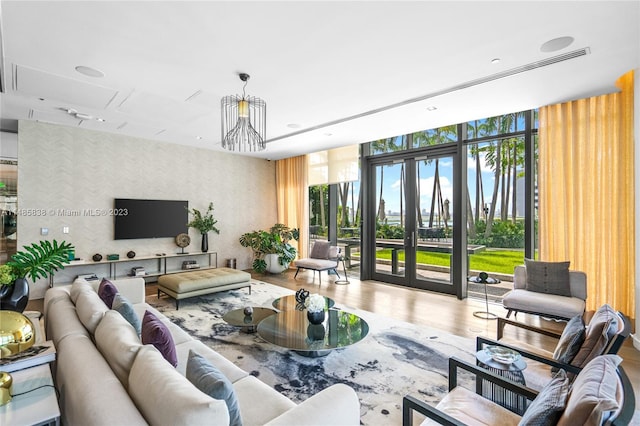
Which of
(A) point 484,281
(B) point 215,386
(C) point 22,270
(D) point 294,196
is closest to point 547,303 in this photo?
(A) point 484,281

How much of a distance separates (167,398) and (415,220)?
517cm

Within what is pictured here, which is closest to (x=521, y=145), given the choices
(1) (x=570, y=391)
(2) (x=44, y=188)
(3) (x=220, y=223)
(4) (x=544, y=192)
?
(4) (x=544, y=192)

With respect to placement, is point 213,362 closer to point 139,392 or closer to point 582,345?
point 139,392

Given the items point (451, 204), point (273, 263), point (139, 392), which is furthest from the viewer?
point (273, 263)

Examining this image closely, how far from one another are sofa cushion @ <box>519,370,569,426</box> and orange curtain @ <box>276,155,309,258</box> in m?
6.24

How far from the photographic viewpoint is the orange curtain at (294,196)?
24.2 feet

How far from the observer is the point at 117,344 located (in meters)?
1.53

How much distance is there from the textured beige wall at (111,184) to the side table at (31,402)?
4.70m

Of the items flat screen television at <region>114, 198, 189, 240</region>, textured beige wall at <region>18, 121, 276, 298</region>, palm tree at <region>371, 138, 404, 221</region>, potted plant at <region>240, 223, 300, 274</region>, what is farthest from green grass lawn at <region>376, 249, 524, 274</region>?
flat screen television at <region>114, 198, 189, 240</region>

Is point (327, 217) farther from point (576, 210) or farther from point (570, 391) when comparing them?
point (570, 391)

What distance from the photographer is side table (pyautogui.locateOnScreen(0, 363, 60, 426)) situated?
1.19m

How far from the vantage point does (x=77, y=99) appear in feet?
12.9

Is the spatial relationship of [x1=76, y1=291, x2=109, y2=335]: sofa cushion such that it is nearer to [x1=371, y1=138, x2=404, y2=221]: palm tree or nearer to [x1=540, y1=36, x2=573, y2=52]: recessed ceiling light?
[x1=540, y1=36, x2=573, y2=52]: recessed ceiling light

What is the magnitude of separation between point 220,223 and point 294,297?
3.76 meters
